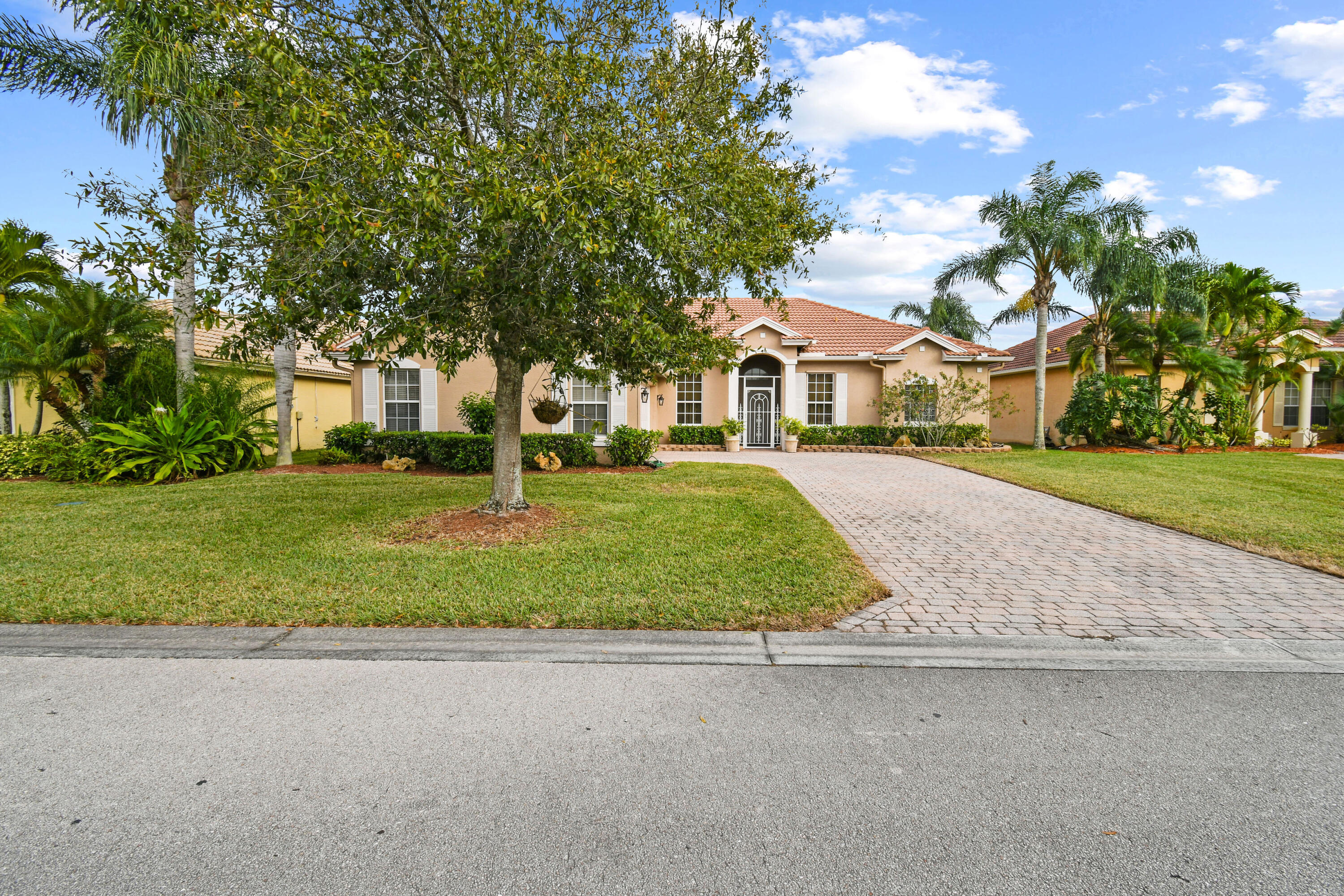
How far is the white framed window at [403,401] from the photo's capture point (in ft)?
57.0

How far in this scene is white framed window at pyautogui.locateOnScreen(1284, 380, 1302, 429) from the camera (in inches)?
936

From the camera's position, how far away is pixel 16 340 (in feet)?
38.5

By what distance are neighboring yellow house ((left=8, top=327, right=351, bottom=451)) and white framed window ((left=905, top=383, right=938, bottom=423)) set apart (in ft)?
54.4

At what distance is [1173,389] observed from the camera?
75.7ft

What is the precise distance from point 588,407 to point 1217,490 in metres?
13.3

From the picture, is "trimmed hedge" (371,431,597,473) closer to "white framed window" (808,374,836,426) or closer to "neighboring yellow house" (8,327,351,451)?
"neighboring yellow house" (8,327,351,451)

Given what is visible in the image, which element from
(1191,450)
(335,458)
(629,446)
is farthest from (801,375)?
(335,458)

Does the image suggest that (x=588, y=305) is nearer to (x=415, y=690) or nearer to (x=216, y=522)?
(x=415, y=690)

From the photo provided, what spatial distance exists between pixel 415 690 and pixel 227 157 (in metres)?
5.71

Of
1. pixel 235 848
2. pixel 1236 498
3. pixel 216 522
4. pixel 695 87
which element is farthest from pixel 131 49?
pixel 1236 498

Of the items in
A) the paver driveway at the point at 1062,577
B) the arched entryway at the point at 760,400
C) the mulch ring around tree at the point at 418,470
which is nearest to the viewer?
the paver driveway at the point at 1062,577

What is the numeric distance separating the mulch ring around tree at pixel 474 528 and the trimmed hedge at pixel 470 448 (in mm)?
5296

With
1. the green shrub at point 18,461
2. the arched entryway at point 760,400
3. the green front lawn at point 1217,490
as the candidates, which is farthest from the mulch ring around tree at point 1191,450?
the green shrub at point 18,461

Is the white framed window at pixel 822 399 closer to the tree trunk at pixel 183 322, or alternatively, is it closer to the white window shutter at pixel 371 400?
the white window shutter at pixel 371 400
